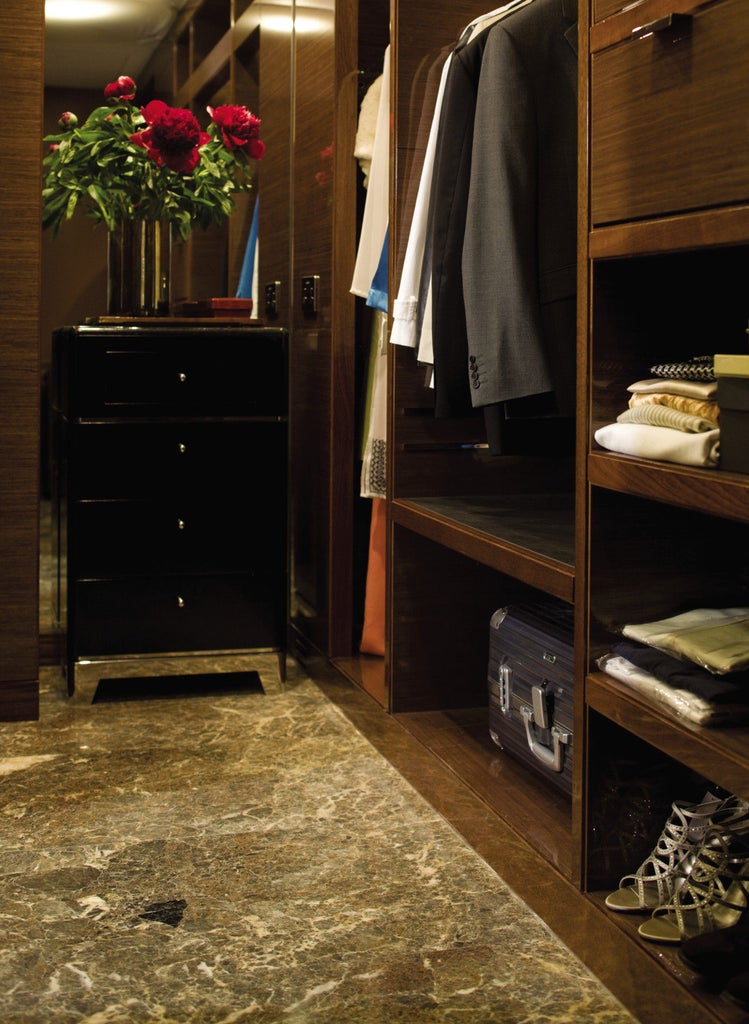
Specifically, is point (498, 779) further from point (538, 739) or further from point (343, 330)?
point (343, 330)

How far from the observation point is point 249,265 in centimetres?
351

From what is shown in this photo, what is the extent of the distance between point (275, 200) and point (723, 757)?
8.00ft

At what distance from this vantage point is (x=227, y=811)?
2.30 m

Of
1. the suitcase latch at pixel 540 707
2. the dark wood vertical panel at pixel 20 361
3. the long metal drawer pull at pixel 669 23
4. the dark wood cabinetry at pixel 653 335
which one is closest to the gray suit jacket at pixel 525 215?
the dark wood cabinetry at pixel 653 335

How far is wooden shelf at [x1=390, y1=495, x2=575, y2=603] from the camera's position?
6.33 ft

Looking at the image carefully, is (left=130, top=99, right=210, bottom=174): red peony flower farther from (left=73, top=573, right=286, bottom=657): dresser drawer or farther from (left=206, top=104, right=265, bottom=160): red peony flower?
(left=73, top=573, right=286, bottom=657): dresser drawer

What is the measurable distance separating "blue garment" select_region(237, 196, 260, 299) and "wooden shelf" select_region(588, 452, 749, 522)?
76.5 inches

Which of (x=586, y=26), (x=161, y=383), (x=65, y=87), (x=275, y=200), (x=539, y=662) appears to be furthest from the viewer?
(x=275, y=200)

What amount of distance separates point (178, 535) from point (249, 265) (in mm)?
906

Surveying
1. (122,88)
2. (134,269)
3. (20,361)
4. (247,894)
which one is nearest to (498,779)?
(247,894)

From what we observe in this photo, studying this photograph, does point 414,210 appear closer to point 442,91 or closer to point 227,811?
point 442,91

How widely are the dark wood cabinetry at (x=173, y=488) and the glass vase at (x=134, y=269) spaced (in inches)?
7.8

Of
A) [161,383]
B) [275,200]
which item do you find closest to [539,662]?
[161,383]

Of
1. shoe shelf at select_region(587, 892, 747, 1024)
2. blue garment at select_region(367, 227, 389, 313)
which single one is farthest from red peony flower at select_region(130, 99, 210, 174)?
shoe shelf at select_region(587, 892, 747, 1024)
